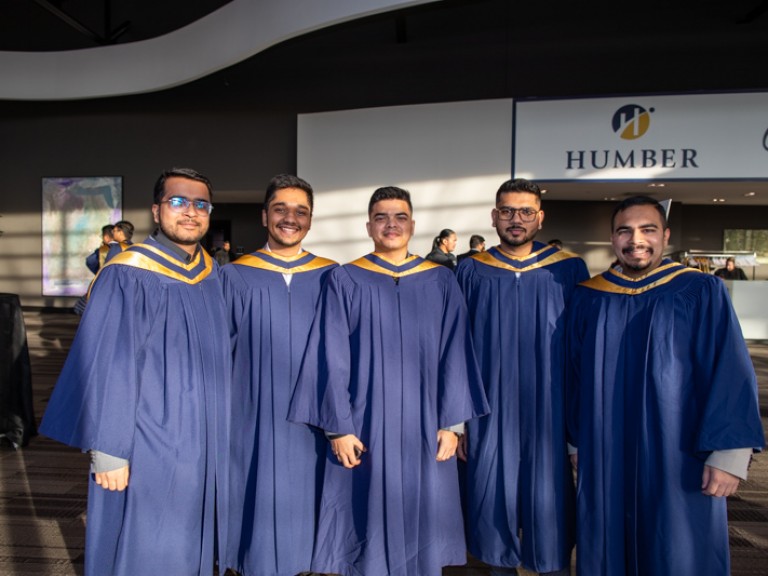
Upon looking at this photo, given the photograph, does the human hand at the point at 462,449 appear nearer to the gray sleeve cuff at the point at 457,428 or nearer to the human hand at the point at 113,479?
the gray sleeve cuff at the point at 457,428

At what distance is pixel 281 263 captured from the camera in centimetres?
240

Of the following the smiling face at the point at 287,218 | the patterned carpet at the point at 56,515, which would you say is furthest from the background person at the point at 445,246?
the smiling face at the point at 287,218

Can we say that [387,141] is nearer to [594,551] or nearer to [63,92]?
[63,92]

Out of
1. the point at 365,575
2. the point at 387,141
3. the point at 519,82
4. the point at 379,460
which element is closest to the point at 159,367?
the point at 379,460

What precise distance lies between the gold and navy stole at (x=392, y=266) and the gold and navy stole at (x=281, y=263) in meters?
0.16

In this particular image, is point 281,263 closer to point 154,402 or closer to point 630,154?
point 154,402

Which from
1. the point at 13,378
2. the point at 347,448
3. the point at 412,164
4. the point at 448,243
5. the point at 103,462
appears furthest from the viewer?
the point at 412,164

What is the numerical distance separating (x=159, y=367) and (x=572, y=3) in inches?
435

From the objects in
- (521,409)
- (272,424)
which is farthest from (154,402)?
(521,409)

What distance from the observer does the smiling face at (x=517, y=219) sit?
7.82 ft

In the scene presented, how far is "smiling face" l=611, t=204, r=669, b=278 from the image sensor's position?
2064mm

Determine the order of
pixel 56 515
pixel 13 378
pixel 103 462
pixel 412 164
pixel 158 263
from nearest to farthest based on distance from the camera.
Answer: pixel 103 462, pixel 158 263, pixel 56 515, pixel 13 378, pixel 412 164

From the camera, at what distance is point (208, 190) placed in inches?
87.2

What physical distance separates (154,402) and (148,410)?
0.03 metres
